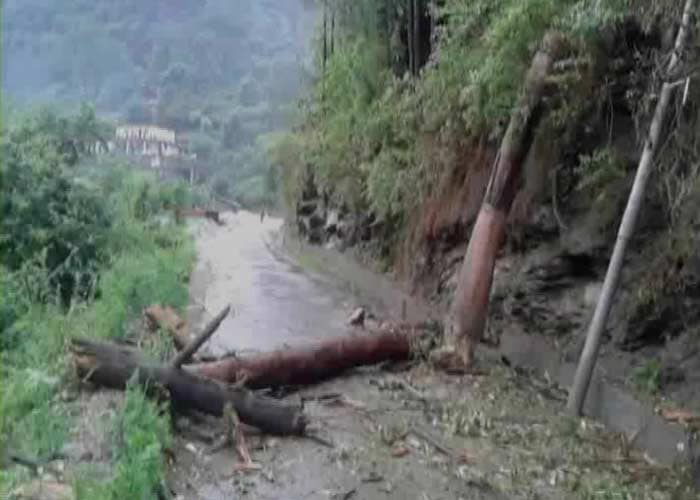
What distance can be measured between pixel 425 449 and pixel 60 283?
546 cm

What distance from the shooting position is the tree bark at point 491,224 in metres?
7.27

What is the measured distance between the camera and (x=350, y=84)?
13.7 meters

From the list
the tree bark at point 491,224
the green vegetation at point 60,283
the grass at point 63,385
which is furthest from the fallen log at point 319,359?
the green vegetation at point 60,283

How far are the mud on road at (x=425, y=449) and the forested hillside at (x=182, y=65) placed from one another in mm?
4425

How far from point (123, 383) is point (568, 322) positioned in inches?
144

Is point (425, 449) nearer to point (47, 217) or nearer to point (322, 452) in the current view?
point (322, 452)

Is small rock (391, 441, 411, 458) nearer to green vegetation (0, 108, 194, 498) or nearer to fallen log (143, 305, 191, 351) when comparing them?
green vegetation (0, 108, 194, 498)

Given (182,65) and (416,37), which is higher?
(416,37)

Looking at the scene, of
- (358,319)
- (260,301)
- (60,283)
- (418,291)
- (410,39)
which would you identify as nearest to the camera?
(358,319)

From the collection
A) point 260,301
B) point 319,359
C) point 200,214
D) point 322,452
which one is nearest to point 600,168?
point 319,359

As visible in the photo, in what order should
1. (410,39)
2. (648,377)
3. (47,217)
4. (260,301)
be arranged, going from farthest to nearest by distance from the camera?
(410,39) < (260,301) < (47,217) < (648,377)

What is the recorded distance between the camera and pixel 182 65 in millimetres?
17828

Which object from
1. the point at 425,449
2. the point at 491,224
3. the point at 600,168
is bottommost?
the point at 425,449

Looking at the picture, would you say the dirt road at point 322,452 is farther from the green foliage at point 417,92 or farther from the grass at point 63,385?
the green foliage at point 417,92
